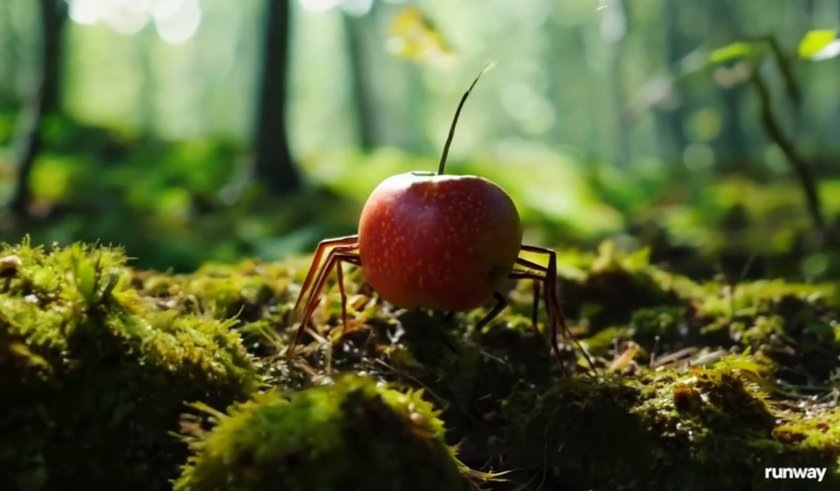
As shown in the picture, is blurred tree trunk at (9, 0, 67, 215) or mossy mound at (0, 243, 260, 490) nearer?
mossy mound at (0, 243, 260, 490)

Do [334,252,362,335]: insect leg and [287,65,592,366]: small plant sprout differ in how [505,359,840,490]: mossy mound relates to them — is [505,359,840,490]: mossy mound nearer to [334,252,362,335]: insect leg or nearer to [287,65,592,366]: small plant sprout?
[287,65,592,366]: small plant sprout

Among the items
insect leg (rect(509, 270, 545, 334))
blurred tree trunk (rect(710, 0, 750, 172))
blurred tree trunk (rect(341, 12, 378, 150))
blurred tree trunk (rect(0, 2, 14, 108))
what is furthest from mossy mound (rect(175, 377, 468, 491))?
blurred tree trunk (rect(0, 2, 14, 108))

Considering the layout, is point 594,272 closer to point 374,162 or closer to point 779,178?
point 374,162

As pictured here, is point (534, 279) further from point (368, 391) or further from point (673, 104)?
point (673, 104)

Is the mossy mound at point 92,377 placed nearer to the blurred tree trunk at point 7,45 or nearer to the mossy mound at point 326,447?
the mossy mound at point 326,447

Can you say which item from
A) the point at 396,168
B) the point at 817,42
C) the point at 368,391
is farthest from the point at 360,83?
the point at 368,391

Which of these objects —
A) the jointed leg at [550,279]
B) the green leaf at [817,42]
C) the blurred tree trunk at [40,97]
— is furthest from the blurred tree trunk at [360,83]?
the jointed leg at [550,279]
